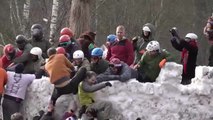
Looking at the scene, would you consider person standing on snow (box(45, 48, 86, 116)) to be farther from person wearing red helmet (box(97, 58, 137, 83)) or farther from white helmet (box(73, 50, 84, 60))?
person wearing red helmet (box(97, 58, 137, 83))

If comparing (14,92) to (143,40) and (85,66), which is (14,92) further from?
(143,40)

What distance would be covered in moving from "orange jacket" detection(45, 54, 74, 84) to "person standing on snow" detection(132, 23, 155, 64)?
1.88 m

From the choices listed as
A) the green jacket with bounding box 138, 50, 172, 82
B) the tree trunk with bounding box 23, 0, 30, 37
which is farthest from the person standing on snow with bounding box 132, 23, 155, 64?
the tree trunk with bounding box 23, 0, 30, 37

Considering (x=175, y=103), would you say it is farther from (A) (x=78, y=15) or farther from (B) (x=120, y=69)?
(A) (x=78, y=15)

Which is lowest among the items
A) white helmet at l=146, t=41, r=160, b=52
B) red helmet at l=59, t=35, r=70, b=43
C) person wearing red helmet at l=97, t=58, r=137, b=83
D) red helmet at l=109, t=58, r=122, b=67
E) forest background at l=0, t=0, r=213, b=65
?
forest background at l=0, t=0, r=213, b=65

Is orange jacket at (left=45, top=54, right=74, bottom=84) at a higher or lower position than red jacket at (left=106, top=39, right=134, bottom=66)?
lower

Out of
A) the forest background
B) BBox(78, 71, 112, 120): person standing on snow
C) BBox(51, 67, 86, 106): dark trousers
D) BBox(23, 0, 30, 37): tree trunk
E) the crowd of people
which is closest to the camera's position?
BBox(78, 71, 112, 120): person standing on snow

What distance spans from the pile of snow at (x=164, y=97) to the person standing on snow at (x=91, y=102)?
230 mm

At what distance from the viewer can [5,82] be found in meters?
12.6

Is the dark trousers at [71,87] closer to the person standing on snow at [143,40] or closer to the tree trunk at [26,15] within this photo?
the person standing on snow at [143,40]

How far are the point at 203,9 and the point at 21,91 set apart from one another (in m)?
20.6

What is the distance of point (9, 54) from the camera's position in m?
13.3

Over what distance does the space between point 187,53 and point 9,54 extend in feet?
12.1

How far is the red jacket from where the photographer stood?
42.8 feet
